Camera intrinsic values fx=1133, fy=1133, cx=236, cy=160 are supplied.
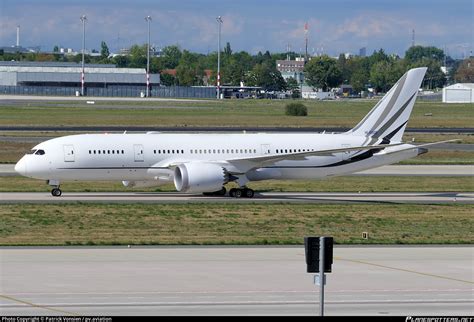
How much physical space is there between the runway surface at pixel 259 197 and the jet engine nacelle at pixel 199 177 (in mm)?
582

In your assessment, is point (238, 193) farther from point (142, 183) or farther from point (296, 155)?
point (142, 183)

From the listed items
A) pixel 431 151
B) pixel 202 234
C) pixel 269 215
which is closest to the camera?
pixel 202 234

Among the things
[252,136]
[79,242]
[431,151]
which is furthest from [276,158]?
[431,151]

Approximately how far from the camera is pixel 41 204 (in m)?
51.3

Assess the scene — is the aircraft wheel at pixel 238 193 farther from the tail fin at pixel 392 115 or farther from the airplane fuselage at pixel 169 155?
the tail fin at pixel 392 115

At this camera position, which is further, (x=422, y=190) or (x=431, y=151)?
(x=431, y=151)

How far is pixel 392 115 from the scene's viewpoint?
60.9 m

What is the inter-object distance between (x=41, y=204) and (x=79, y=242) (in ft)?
38.4

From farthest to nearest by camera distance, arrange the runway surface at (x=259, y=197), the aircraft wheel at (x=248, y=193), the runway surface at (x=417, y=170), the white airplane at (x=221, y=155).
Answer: the runway surface at (x=417, y=170) → the aircraft wheel at (x=248, y=193) → the white airplane at (x=221, y=155) → the runway surface at (x=259, y=197)

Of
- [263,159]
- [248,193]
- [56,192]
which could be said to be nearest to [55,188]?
[56,192]

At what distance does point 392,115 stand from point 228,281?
30.6 m

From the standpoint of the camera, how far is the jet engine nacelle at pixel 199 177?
182ft

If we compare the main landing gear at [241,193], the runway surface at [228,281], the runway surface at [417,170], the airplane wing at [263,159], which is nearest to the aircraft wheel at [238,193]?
the main landing gear at [241,193]

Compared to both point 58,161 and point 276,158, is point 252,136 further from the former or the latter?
point 58,161
